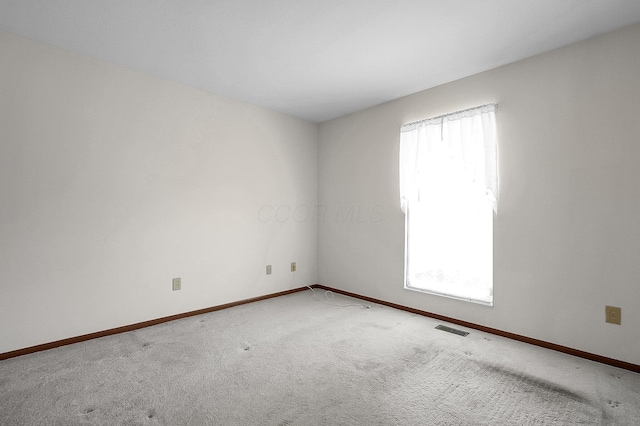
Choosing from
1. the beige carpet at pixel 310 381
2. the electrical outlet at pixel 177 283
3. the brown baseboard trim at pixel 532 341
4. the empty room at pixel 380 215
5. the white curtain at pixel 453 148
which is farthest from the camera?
the electrical outlet at pixel 177 283

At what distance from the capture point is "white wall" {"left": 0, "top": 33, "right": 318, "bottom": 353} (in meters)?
2.38

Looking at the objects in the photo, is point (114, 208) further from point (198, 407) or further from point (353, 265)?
point (353, 265)

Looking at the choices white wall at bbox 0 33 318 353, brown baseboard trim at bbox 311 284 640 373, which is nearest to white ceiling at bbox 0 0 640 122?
white wall at bbox 0 33 318 353

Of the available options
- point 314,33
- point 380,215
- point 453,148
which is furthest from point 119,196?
point 453,148

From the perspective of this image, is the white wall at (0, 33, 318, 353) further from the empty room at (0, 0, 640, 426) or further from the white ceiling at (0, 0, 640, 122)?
the white ceiling at (0, 0, 640, 122)

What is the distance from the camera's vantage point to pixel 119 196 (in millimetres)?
2830

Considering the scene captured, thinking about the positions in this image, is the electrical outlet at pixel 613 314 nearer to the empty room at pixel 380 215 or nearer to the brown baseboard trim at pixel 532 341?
the empty room at pixel 380 215

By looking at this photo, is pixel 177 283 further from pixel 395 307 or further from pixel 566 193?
pixel 566 193

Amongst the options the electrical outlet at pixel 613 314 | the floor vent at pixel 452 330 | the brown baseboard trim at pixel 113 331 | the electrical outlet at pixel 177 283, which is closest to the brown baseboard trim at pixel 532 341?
the floor vent at pixel 452 330

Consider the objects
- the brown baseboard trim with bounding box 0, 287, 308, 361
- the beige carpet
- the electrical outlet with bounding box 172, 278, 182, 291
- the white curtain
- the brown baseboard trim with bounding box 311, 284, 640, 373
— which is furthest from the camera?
the electrical outlet with bounding box 172, 278, 182, 291

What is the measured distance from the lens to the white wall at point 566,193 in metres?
2.20

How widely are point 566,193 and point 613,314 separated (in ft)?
2.96

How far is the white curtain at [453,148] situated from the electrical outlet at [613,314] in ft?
3.36

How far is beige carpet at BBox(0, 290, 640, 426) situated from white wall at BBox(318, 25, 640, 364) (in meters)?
0.27
